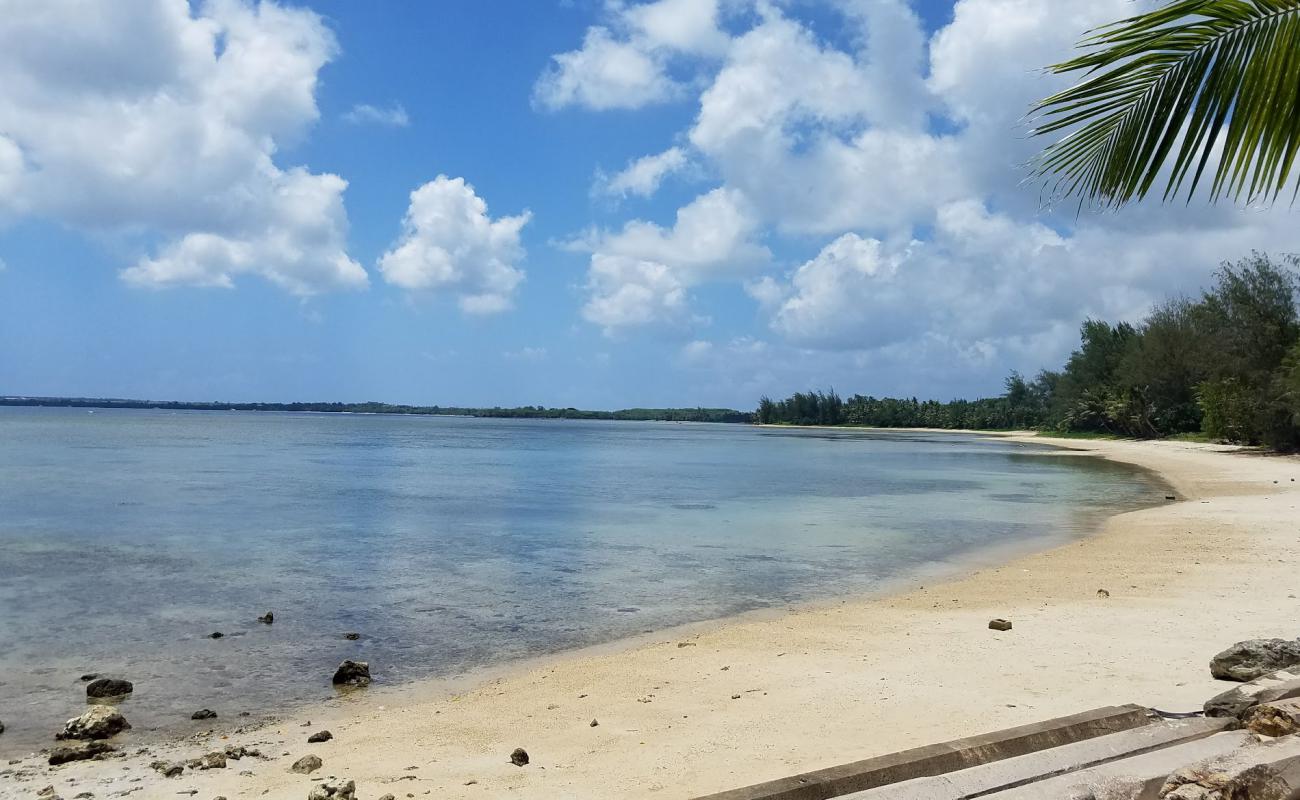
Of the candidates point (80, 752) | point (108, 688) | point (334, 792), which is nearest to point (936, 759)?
point (334, 792)

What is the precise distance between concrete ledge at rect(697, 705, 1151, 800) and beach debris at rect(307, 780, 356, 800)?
3081 mm

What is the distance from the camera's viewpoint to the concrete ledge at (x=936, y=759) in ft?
11.8

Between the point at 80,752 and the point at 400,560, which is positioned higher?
the point at 80,752

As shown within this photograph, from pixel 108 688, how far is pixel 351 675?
7.83 ft

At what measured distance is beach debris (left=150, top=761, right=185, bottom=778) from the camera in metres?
6.83

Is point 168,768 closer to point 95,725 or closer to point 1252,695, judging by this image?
point 95,725

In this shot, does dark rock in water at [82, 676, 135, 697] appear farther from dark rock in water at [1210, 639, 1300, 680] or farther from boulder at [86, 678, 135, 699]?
dark rock in water at [1210, 639, 1300, 680]

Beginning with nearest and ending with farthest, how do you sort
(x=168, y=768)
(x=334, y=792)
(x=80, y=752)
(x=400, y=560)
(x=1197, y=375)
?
(x=334, y=792) < (x=168, y=768) < (x=80, y=752) < (x=400, y=560) < (x=1197, y=375)

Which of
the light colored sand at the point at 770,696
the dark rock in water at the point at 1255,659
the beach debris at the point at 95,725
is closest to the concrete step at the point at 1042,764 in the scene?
the light colored sand at the point at 770,696

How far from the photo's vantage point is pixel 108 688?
9.34m

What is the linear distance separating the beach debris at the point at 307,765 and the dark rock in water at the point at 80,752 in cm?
196

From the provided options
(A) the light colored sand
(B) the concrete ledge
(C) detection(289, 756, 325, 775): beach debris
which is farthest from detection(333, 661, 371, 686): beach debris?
(B) the concrete ledge

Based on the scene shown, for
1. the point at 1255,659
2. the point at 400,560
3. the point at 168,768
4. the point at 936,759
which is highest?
the point at 936,759

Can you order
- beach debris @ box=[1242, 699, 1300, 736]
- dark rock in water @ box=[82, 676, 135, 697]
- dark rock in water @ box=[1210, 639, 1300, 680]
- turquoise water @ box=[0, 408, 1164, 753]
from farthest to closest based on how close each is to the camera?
turquoise water @ box=[0, 408, 1164, 753]
dark rock in water @ box=[82, 676, 135, 697]
dark rock in water @ box=[1210, 639, 1300, 680]
beach debris @ box=[1242, 699, 1300, 736]
